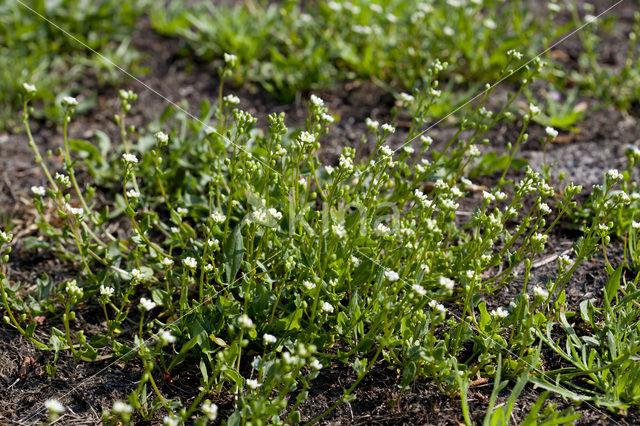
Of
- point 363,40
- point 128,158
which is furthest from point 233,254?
point 363,40

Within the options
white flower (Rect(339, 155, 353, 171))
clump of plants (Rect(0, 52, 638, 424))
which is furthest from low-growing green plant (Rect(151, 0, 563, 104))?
white flower (Rect(339, 155, 353, 171))

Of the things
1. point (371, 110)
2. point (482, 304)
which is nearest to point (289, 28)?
point (371, 110)

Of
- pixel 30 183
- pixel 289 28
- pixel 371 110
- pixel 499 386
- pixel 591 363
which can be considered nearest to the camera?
pixel 499 386

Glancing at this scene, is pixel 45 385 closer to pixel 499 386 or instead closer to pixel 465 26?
pixel 499 386

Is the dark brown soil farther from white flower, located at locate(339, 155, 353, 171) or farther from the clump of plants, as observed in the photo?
white flower, located at locate(339, 155, 353, 171)

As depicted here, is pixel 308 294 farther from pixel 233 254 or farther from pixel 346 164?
pixel 346 164
